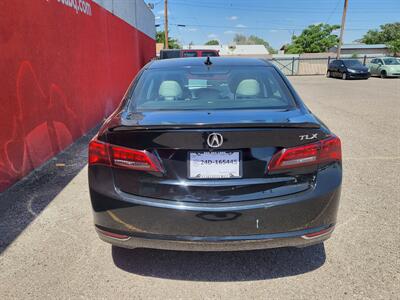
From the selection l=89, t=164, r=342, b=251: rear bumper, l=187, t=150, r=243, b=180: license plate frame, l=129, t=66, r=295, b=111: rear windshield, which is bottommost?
l=89, t=164, r=342, b=251: rear bumper

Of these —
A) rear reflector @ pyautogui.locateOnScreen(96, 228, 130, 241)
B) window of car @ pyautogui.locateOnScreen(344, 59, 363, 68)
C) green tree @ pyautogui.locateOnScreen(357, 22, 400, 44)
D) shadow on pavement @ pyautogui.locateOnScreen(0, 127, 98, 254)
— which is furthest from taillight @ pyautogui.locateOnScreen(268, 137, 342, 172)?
green tree @ pyautogui.locateOnScreen(357, 22, 400, 44)

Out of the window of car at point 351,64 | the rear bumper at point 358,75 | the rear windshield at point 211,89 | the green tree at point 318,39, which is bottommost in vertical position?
the rear bumper at point 358,75

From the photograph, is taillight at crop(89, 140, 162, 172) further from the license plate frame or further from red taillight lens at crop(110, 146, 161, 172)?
the license plate frame

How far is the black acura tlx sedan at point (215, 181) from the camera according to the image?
7.14 ft

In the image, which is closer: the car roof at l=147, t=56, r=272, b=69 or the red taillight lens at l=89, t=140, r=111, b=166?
the red taillight lens at l=89, t=140, r=111, b=166

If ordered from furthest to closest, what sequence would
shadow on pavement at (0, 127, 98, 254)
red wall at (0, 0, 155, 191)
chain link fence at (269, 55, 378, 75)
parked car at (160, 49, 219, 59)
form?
chain link fence at (269, 55, 378, 75)
parked car at (160, 49, 219, 59)
red wall at (0, 0, 155, 191)
shadow on pavement at (0, 127, 98, 254)

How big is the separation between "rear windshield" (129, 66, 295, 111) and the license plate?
58 centimetres

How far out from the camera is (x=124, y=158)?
7.37 ft

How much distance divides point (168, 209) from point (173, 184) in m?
0.16

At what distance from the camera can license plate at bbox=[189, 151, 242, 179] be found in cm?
219

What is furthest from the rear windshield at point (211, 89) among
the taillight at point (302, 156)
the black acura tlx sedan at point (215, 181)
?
the taillight at point (302, 156)

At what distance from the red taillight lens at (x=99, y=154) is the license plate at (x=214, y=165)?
1.87ft

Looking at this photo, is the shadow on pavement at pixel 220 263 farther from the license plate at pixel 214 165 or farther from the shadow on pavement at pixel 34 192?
the shadow on pavement at pixel 34 192

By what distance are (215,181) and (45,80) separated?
4257 mm
